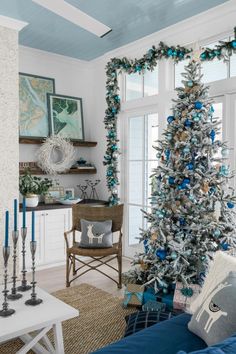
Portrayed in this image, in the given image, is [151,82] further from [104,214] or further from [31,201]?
[31,201]

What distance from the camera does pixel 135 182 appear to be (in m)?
4.85

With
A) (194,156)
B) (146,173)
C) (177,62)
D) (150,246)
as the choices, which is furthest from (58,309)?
(177,62)

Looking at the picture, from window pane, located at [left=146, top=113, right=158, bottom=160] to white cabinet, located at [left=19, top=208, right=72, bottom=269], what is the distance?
1.39m

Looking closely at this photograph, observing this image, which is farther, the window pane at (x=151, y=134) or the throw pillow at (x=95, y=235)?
the window pane at (x=151, y=134)

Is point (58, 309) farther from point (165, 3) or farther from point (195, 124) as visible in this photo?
point (165, 3)

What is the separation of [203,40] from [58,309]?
329 centimetres

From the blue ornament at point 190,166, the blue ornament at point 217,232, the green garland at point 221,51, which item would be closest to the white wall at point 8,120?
the blue ornament at point 190,166

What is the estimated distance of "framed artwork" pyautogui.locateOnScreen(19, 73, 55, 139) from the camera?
4652 millimetres

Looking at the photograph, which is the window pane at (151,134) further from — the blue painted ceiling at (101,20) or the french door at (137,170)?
the blue painted ceiling at (101,20)

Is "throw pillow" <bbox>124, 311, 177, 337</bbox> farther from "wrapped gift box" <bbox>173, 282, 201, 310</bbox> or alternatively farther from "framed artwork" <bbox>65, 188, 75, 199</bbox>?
"framed artwork" <bbox>65, 188, 75, 199</bbox>

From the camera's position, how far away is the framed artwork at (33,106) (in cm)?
465

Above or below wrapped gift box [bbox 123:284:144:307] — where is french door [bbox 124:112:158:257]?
above

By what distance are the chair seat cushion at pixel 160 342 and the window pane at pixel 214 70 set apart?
111 inches

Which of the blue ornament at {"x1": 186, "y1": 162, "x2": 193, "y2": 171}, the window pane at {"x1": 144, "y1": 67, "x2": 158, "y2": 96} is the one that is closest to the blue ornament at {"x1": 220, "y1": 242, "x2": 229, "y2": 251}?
the blue ornament at {"x1": 186, "y1": 162, "x2": 193, "y2": 171}
